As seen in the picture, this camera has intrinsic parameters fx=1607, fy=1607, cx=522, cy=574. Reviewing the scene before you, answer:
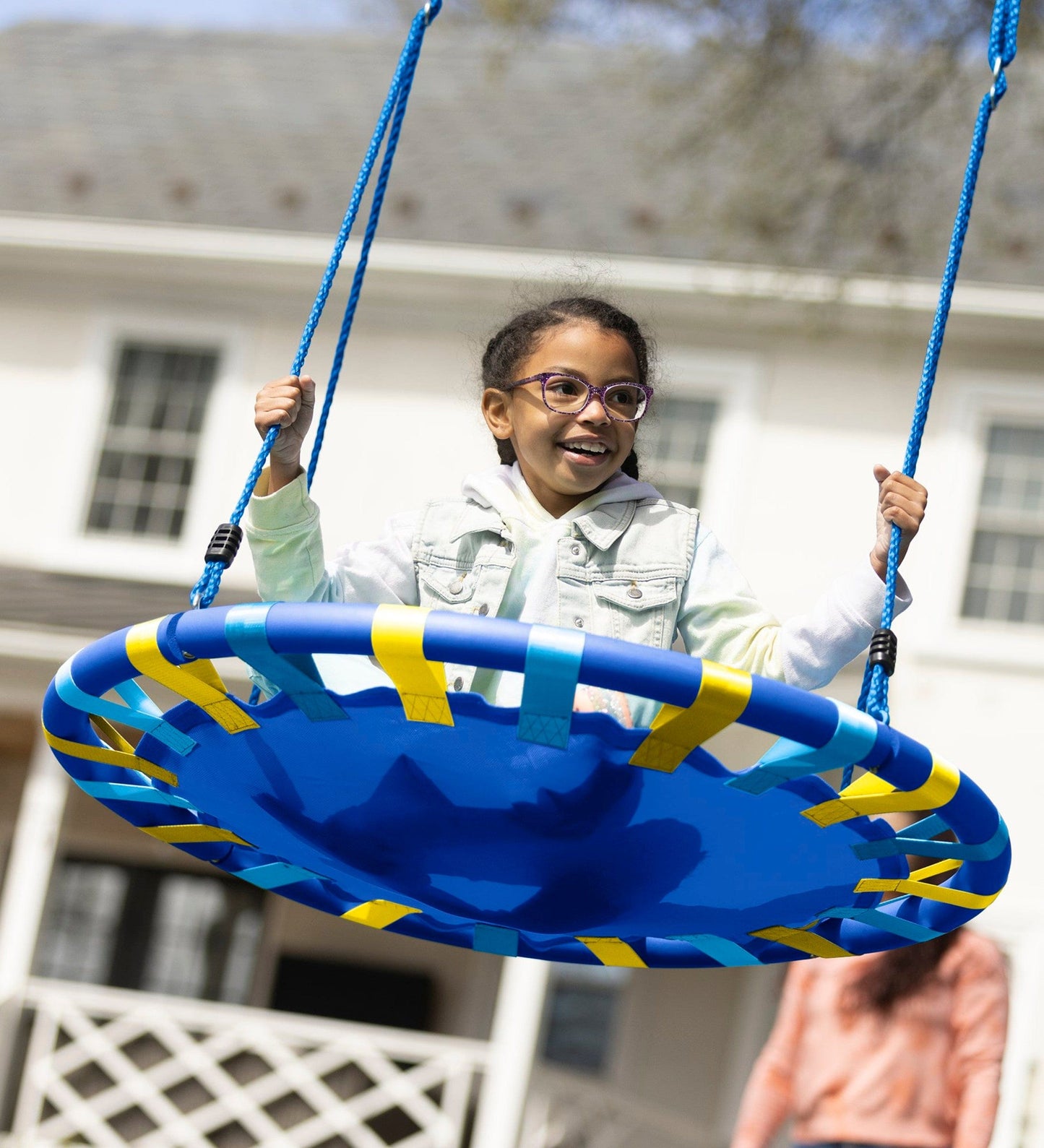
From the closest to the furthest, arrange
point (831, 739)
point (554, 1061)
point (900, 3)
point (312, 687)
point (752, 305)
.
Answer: point (831, 739) < point (312, 687) < point (900, 3) < point (752, 305) < point (554, 1061)

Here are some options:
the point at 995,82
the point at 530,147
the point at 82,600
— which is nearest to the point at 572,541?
the point at 995,82

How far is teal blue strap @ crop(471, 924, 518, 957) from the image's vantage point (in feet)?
9.33

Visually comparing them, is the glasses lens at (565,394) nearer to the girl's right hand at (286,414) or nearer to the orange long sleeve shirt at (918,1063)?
the girl's right hand at (286,414)

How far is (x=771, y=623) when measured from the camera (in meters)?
2.96

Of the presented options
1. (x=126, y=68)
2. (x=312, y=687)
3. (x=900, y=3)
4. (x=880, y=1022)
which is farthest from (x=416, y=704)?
(x=126, y=68)

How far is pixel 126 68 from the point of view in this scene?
14.0 meters

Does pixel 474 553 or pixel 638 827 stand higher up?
pixel 474 553

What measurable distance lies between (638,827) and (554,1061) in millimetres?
11286

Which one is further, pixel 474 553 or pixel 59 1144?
pixel 59 1144

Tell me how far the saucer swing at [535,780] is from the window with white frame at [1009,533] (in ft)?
25.6

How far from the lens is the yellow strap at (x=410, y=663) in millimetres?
2061

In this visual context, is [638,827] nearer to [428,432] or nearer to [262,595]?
[262,595]

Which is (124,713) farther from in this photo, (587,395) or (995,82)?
(995,82)

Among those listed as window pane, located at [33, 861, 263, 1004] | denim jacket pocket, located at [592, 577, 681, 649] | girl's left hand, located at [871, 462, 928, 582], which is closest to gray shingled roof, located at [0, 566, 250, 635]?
window pane, located at [33, 861, 263, 1004]
